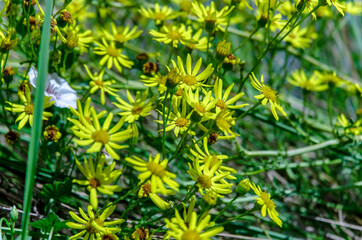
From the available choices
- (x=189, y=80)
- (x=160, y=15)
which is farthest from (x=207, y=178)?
(x=160, y=15)

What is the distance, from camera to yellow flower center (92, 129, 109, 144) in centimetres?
75

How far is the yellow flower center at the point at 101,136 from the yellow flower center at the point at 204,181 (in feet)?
0.67

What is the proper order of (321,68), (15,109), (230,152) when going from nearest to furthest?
(15,109), (230,152), (321,68)

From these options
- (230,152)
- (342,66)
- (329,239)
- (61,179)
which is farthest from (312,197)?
(342,66)

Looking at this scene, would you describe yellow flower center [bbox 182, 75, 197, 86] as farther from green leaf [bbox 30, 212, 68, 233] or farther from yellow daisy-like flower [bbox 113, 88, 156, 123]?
green leaf [bbox 30, 212, 68, 233]

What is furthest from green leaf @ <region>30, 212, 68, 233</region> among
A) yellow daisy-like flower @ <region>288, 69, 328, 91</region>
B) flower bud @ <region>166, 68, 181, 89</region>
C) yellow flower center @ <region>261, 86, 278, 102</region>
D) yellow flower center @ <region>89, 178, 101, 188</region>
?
yellow daisy-like flower @ <region>288, 69, 328, 91</region>

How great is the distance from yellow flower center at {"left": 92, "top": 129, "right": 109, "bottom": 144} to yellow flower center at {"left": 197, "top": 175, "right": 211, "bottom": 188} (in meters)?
0.20

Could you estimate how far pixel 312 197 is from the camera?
1361mm

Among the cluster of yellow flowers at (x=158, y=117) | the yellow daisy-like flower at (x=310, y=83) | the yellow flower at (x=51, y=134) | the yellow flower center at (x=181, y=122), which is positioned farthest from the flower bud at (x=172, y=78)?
the yellow daisy-like flower at (x=310, y=83)

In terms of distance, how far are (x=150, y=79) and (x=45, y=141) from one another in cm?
32

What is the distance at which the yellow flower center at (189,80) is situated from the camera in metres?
0.93

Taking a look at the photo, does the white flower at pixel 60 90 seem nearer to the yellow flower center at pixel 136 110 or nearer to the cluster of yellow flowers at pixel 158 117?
the cluster of yellow flowers at pixel 158 117

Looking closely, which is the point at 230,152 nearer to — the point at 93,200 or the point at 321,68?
the point at 321,68

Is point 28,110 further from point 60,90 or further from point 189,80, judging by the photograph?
point 189,80
